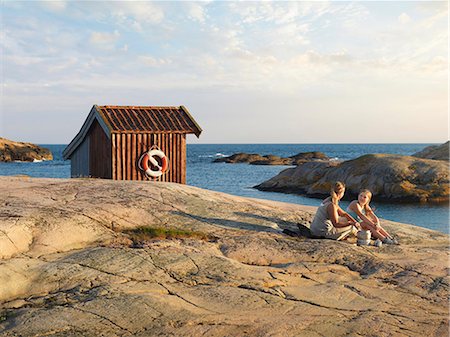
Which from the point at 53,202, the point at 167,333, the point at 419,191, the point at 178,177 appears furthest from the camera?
the point at 419,191

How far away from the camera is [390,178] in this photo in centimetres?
3191

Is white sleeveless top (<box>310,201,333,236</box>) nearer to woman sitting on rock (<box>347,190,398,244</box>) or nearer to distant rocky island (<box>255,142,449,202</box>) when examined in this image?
woman sitting on rock (<box>347,190,398,244</box>)

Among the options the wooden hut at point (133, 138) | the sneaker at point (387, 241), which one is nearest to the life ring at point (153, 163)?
the wooden hut at point (133, 138)

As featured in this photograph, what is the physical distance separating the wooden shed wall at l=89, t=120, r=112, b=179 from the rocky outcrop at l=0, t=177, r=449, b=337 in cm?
533

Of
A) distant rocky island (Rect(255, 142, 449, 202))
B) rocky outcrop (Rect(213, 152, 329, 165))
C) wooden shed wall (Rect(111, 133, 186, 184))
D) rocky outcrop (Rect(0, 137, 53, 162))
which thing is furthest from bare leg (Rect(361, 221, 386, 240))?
rocky outcrop (Rect(0, 137, 53, 162))

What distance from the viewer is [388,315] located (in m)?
7.34

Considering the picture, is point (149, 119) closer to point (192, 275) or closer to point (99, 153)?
point (99, 153)

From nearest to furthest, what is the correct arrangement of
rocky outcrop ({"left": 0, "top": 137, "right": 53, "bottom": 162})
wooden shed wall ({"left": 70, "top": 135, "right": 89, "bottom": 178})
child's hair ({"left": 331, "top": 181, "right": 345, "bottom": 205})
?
child's hair ({"left": 331, "top": 181, "right": 345, "bottom": 205}), wooden shed wall ({"left": 70, "top": 135, "right": 89, "bottom": 178}), rocky outcrop ({"left": 0, "top": 137, "right": 53, "bottom": 162})

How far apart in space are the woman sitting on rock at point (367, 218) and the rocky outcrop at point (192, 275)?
455 mm

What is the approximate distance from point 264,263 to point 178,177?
9.41 m

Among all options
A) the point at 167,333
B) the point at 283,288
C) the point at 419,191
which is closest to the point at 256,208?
the point at 283,288

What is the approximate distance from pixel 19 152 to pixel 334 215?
9189 cm

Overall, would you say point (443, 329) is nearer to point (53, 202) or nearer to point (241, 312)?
point (241, 312)

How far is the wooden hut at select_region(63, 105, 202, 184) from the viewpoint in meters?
17.3
